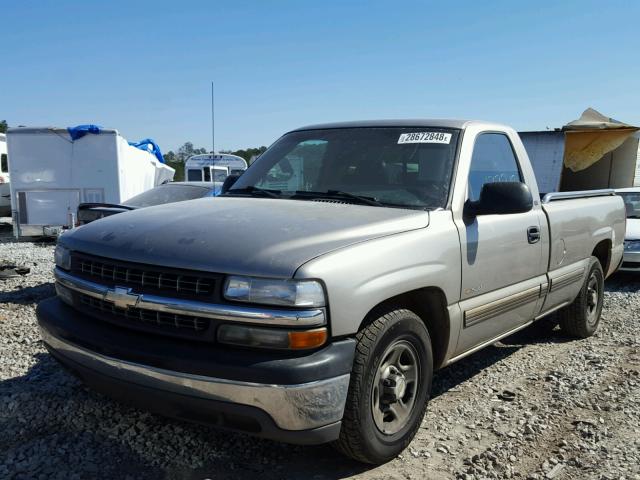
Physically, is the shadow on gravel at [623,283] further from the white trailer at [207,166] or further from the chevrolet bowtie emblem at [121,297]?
the white trailer at [207,166]

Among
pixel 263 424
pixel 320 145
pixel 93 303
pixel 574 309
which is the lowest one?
pixel 574 309

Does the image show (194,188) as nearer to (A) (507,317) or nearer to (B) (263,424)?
(A) (507,317)

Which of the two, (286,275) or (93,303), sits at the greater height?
(286,275)

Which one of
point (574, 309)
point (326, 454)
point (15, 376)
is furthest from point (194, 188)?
point (326, 454)

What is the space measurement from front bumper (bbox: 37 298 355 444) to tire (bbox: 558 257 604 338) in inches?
142

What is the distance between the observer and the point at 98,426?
3520 mm

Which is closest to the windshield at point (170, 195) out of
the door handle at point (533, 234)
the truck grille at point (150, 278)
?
the door handle at point (533, 234)

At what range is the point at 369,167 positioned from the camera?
13.0 feet

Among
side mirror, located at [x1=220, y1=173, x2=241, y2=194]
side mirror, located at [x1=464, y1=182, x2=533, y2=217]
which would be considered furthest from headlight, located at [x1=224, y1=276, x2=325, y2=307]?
side mirror, located at [x1=220, y1=173, x2=241, y2=194]

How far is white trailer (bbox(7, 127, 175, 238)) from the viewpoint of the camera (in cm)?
1273

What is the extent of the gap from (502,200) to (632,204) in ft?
25.9

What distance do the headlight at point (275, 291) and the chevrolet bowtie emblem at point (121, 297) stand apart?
0.51m

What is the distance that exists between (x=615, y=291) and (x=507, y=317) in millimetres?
5130

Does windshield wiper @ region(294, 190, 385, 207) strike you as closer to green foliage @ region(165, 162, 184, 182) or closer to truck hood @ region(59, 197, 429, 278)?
truck hood @ region(59, 197, 429, 278)
